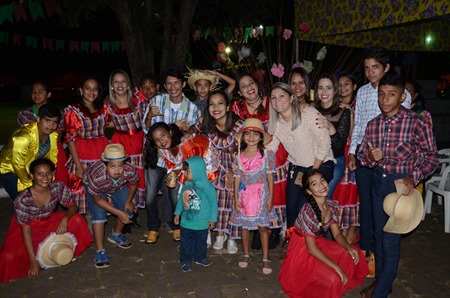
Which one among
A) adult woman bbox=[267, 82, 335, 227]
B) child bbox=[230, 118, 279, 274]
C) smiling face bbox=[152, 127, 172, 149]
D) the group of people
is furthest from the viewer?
smiling face bbox=[152, 127, 172, 149]

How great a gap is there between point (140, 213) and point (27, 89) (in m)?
32.1

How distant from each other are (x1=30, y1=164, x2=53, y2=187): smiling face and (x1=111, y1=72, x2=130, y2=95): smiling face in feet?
4.13

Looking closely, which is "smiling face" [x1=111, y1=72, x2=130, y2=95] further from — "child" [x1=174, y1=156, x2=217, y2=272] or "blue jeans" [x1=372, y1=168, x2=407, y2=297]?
"blue jeans" [x1=372, y1=168, x2=407, y2=297]

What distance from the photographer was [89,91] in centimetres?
484

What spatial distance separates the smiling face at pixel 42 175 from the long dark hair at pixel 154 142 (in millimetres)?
1104

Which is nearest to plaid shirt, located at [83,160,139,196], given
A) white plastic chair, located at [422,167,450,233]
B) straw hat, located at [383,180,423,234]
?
straw hat, located at [383,180,423,234]

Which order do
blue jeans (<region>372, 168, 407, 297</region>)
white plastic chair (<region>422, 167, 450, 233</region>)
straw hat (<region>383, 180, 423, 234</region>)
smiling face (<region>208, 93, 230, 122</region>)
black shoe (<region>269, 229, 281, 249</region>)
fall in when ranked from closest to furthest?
straw hat (<region>383, 180, 423, 234</region>)
blue jeans (<region>372, 168, 407, 297</region>)
smiling face (<region>208, 93, 230, 122</region>)
black shoe (<region>269, 229, 281, 249</region>)
white plastic chair (<region>422, 167, 450, 233</region>)

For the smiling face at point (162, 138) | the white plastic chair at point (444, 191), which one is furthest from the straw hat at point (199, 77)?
the white plastic chair at point (444, 191)

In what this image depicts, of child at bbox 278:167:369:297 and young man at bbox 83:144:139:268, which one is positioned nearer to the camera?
child at bbox 278:167:369:297

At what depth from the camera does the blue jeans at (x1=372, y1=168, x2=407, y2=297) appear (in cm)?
358

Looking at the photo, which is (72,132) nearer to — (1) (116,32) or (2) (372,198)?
(2) (372,198)

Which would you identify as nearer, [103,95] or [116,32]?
[103,95]

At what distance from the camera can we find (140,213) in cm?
632

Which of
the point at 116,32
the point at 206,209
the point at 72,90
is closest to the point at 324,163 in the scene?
the point at 206,209
